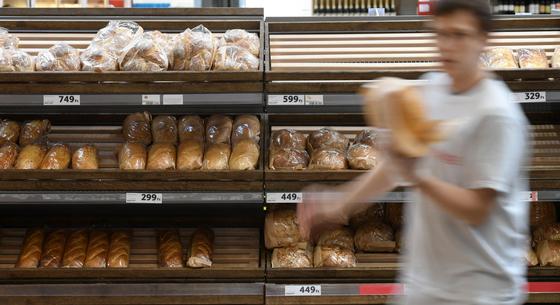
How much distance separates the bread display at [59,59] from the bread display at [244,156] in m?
0.78

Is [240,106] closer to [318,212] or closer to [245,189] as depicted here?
[245,189]

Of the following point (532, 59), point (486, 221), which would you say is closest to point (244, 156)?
point (532, 59)

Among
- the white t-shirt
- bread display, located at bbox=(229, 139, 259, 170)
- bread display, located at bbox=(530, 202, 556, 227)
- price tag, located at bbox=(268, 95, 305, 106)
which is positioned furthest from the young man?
bread display, located at bbox=(530, 202, 556, 227)

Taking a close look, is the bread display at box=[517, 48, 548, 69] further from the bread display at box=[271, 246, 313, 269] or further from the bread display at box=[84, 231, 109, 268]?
the bread display at box=[84, 231, 109, 268]

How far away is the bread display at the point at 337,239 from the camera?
349 cm

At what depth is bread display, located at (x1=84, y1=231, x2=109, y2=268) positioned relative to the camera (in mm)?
3455

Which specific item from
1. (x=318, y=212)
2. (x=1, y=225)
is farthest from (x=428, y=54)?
(x=1, y=225)

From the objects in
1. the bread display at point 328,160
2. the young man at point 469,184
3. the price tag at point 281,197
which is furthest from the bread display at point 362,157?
the young man at point 469,184

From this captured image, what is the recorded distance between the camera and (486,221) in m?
1.56

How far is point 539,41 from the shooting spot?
11.9ft

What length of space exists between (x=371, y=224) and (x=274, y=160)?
1.94ft

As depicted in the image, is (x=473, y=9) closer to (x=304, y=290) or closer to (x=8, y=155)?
(x=304, y=290)

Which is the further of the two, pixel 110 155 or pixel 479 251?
pixel 110 155

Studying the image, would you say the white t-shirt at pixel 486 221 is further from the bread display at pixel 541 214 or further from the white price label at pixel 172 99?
the bread display at pixel 541 214
